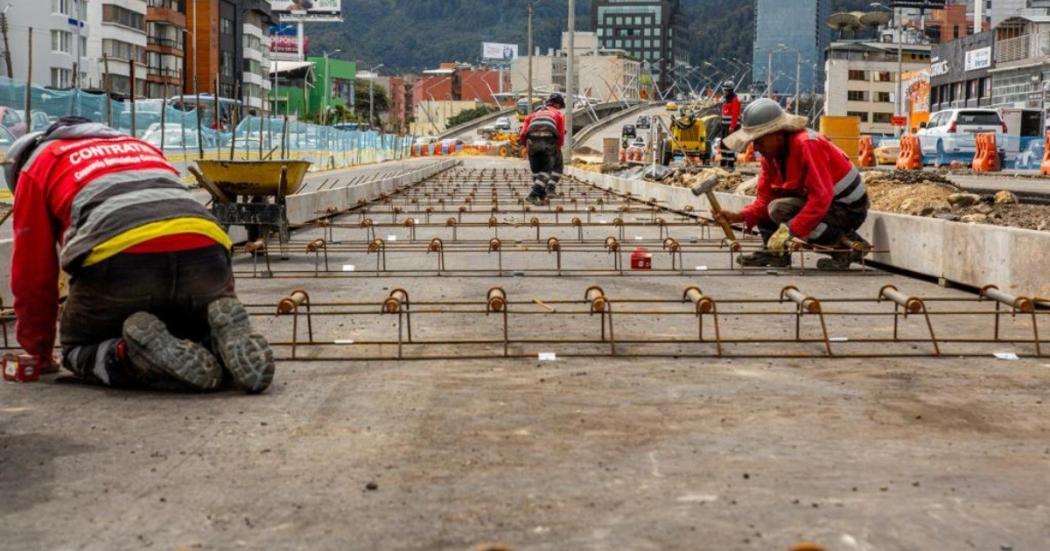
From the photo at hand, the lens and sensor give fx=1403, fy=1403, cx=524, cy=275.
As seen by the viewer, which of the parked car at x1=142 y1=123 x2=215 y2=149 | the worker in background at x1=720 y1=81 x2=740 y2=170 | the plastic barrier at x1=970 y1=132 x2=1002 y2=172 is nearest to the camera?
the worker in background at x1=720 y1=81 x2=740 y2=170

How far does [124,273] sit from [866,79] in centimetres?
13999

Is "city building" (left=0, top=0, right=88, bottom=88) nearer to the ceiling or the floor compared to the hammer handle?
nearer to the ceiling

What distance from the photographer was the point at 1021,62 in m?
69.3

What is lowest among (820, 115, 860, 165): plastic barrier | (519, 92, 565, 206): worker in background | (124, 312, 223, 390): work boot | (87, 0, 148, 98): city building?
(124, 312, 223, 390): work boot

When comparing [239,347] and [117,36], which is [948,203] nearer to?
[239,347]

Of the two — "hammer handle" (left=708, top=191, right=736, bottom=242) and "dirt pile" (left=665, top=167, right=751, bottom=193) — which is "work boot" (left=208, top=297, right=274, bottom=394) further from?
"dirt pile" (left=665, top=167, right=751, bottom=193)

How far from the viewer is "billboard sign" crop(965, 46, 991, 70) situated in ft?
247

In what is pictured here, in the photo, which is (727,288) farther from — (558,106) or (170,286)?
(558,106)

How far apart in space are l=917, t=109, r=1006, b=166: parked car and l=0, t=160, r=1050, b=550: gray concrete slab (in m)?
33.1

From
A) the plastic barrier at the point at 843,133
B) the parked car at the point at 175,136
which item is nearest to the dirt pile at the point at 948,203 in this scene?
the plastic barrier at the point at 843,133

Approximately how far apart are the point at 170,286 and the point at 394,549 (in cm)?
289

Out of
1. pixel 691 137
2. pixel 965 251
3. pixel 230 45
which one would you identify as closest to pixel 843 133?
pixel 691 137

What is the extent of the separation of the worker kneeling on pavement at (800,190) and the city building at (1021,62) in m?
56.4

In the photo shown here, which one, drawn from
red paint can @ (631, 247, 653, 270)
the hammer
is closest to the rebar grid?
red paint can @ (631, 247, 653, 270)
